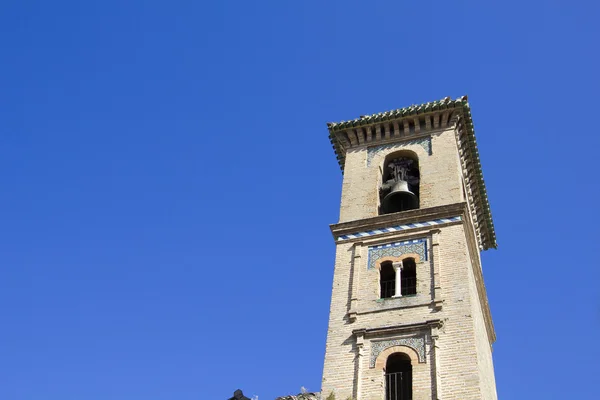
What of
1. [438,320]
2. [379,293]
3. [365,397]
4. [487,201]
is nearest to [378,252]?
[379,293]

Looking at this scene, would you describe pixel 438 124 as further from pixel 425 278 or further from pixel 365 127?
pixel 425 278

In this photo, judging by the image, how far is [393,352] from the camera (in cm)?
1838

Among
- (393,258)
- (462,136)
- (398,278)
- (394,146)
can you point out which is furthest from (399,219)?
(462,136)

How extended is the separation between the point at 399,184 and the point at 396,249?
9.69 feet

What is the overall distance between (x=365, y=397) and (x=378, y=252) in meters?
4.76

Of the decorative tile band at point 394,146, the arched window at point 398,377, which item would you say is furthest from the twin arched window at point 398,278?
the decorative tile band at point 394,146

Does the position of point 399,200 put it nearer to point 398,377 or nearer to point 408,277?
point 408,277

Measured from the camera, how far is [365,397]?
17703 mm

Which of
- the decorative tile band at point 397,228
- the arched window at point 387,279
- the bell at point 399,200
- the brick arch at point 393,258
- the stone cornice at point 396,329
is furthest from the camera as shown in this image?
the bell at point 399,200

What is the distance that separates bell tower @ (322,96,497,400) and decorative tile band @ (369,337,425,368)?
0.09 feet

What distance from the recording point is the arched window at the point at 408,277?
20195 millimetres

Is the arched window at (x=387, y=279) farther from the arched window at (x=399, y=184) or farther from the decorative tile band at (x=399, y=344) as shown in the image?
the arched window at (x=399, y=184)

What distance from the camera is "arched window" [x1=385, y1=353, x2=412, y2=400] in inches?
703

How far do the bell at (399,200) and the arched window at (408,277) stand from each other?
2.92 meters
